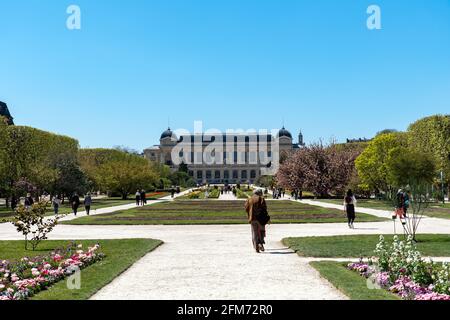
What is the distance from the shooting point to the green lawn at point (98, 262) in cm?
932

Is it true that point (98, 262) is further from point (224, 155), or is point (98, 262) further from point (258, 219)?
point (224, 155)

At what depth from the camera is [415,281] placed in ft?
31.7

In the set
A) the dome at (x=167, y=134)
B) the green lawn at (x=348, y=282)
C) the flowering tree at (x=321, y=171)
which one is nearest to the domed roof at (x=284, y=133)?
the dome at (x=167, y=134)

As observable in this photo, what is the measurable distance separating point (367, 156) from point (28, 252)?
137ft

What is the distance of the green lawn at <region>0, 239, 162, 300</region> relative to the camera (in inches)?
367

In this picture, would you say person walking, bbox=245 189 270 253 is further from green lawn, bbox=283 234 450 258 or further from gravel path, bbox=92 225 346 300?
green lawn, bbox=283 234 450 258

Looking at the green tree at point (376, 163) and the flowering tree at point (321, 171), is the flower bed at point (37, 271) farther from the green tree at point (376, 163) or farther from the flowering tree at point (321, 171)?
the flowering tree at point (321, 171)

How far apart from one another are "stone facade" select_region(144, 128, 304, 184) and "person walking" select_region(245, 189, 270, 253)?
485 ft

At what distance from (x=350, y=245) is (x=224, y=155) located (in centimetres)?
16086

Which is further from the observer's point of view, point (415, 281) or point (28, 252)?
point (28, 252)

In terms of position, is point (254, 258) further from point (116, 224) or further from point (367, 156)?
point (367, 156)

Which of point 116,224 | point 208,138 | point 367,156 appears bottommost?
point 116,224
